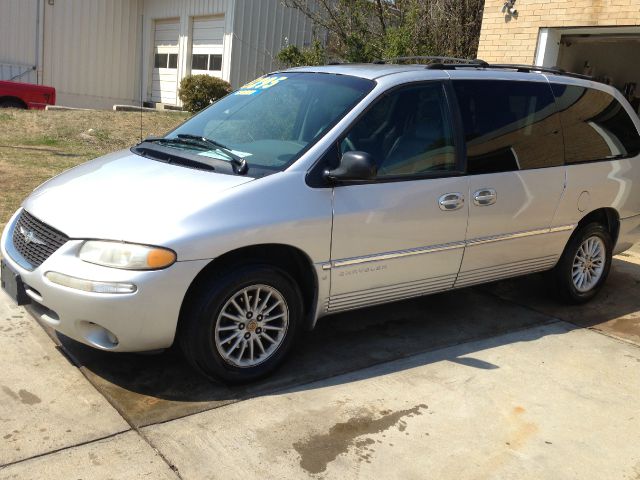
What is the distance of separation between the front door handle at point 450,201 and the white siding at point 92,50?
19517 millimetres

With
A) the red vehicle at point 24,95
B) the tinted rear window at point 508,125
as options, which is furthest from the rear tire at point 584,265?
the red vehicle at point 24,95

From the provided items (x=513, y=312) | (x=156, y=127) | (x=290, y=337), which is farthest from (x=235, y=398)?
(x=156, y=127)

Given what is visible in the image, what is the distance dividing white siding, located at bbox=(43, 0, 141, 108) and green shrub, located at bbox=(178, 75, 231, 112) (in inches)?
274

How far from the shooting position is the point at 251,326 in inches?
148

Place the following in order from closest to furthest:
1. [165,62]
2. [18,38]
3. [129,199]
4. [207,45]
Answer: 1. [129,199]
2. [207,45]
3. [18,38]
4. [165,62]

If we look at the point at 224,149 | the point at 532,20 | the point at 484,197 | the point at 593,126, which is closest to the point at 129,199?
the point at 224,149

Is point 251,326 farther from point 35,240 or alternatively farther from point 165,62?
point 165,62

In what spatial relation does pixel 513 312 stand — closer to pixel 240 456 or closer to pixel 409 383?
pixel 409 383

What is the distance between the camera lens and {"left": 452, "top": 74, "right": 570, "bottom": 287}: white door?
4594mm

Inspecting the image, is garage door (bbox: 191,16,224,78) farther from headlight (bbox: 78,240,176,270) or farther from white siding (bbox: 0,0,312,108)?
headlight (bbox: 78,240,176,270)

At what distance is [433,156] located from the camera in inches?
173

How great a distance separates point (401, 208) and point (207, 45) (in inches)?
Result: 645

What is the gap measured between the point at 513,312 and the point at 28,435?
383cm

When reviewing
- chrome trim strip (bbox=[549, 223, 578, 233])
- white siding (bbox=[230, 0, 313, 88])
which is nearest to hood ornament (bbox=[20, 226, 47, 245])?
chrome trim strip (bbox=[549, 223, 578, 233])
